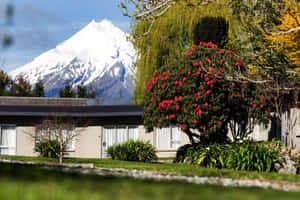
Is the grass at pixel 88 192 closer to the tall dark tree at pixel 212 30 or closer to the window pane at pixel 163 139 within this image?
the window pane at pixel 163 139

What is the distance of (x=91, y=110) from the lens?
2511 cm

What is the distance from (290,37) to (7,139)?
60.4 feet

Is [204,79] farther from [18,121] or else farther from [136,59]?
[18,121]

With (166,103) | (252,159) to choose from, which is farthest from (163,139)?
(252,159)

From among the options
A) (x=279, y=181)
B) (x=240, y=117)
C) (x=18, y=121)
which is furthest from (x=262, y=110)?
(x=18, y=121)

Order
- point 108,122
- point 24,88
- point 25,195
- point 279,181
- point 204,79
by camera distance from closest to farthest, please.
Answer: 1. point 25,195
2. point 279,181
3. point 204,79
4. point 108,122
5. point 24,88

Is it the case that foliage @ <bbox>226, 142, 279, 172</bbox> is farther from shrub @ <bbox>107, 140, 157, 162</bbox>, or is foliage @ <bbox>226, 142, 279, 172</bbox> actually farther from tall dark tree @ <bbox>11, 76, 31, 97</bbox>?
tall dark tree @ <bbox>11, 76, 31, 97</bbox>

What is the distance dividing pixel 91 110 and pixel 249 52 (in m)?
10.9

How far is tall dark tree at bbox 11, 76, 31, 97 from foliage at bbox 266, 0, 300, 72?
137 feet

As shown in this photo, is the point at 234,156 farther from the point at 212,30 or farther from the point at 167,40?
the point at 167,40

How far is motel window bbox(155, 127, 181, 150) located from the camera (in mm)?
25781

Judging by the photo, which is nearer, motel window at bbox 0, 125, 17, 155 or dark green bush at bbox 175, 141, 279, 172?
dark green bush at bbox 175, 141, 279, 172

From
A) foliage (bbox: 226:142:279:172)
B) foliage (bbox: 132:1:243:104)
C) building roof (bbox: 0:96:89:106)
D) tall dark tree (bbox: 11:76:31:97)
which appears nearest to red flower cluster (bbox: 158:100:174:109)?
foliage (bbox: 226:142:279:172)

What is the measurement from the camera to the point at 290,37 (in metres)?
14.9
